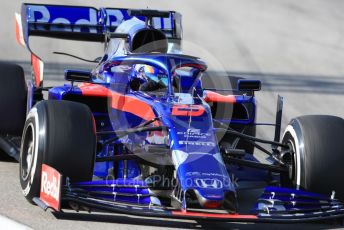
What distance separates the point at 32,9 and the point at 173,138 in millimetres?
3736

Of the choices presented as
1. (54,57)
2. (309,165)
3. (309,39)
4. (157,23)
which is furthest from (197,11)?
(309,165)

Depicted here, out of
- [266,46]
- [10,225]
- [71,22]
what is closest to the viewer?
[10,225]

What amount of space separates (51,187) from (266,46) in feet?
33.2

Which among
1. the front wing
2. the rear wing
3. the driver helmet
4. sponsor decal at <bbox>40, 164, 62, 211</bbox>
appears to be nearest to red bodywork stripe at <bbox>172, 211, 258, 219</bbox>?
the front wing

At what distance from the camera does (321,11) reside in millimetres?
19109

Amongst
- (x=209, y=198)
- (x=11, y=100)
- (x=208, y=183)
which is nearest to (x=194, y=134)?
(x=208, y=183)

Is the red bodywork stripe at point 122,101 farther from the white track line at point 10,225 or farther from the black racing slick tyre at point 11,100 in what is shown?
the white track line at point 10,225

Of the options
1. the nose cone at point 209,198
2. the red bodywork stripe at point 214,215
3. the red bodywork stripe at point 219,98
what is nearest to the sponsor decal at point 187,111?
the nose cone at point 209,198

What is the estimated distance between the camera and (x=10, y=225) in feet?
22.3

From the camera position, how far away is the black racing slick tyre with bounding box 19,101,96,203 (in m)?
7.20

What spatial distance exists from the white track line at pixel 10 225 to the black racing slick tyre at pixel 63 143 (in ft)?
1.63

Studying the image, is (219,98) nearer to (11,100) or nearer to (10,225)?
(11,100)

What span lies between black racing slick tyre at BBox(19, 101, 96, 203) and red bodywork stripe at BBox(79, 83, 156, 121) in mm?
701

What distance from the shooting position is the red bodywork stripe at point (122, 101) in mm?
7996
